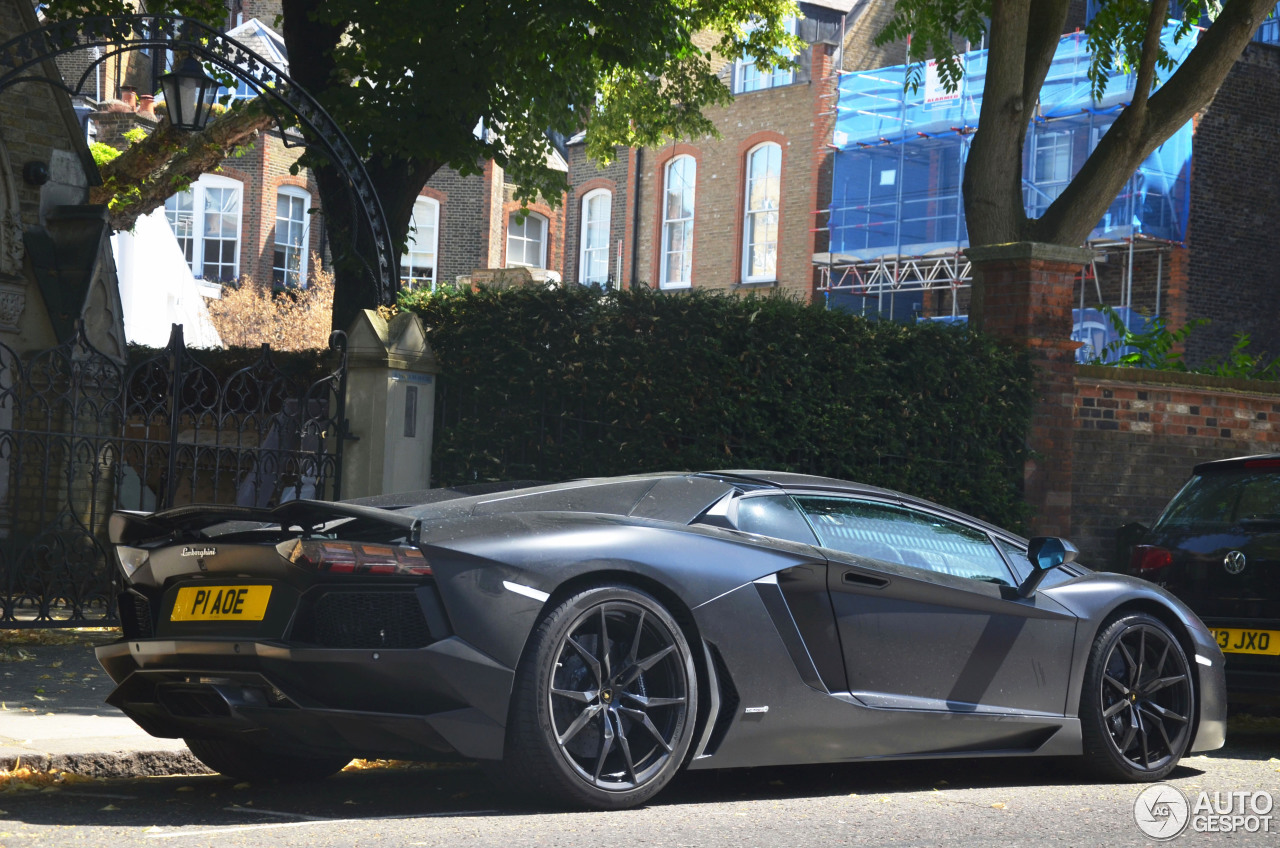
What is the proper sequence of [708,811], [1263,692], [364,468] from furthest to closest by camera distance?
[364,468] < [1263,692] < [708,811]

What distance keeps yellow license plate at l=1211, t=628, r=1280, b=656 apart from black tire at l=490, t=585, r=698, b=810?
396 cm

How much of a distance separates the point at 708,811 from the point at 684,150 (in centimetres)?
3310

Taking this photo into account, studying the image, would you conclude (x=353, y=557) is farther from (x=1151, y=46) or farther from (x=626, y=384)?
(x=1151, y=46)

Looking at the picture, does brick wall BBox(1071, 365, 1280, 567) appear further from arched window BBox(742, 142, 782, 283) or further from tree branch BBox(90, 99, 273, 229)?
arched window BBox(742, 142, 782, 283)

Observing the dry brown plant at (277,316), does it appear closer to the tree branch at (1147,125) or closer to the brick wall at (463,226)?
the brick wall at (463,226)

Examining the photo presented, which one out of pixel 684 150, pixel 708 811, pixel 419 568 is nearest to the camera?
pixel 419 568

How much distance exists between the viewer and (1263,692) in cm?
761

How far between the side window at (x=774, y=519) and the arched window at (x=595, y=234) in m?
33.7

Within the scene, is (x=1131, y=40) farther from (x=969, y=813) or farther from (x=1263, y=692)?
(x=969, y=813)

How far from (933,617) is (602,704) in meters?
1.60

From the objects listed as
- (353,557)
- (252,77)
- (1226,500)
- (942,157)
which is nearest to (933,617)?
(353,557)

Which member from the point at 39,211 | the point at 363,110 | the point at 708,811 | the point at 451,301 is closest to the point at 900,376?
the point at 451,301

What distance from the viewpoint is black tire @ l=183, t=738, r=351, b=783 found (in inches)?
223

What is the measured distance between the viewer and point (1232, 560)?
7.91m
